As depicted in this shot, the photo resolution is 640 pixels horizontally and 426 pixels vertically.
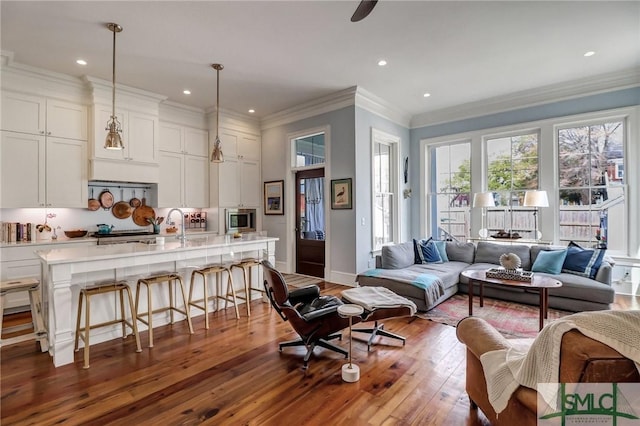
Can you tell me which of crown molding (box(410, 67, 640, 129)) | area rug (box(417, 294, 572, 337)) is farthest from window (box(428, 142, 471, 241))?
area rug (box(417, 294, 572, 337))

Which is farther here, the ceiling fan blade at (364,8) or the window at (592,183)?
the window at (592,183)

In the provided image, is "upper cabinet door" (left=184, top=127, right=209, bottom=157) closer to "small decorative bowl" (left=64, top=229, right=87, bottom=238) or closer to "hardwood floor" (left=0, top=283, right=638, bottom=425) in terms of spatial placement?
"small decorative bowl" (left=64, top=229, right=87, bottom=238)

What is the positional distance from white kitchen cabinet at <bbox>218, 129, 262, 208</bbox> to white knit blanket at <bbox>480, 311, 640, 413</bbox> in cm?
542

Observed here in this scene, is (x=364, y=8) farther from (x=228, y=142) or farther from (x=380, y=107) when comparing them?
(x=228, y=142)

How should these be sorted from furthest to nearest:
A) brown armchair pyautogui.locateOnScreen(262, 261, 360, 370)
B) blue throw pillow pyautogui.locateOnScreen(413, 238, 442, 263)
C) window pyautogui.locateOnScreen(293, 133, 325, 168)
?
1. window pyautogui.locateOnScreen(293, 133, 325, 168)
2. blue throw pillow pyautogui.locateOnScreen(413, 238, 442, 263)
3. brown armchair pyautogui.locateOnScreen(262, 261, 360, 370)

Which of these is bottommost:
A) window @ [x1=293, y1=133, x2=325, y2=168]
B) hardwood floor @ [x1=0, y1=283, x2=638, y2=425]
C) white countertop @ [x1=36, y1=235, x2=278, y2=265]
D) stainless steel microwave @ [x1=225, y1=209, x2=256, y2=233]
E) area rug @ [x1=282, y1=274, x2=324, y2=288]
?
hardwood floor @ [x1=0, y1=283, x2=638, y2=425]

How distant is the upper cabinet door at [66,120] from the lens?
430cm

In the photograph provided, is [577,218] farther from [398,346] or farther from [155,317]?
[155,317]

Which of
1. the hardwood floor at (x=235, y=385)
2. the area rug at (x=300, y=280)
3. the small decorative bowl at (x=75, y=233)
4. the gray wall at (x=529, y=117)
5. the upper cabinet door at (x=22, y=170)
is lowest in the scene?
the hardwood floor at (x=235, y=385)

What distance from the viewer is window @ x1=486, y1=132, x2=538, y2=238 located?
536 cm

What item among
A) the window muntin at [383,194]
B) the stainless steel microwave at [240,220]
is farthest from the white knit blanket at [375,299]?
the stainless steel microwave at [240,220]

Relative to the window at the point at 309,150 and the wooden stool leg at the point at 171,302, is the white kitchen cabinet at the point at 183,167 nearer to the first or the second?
the window at the point at 309,150

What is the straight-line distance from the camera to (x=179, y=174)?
5711 millimetres

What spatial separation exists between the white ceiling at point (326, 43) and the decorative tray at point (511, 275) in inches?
106
